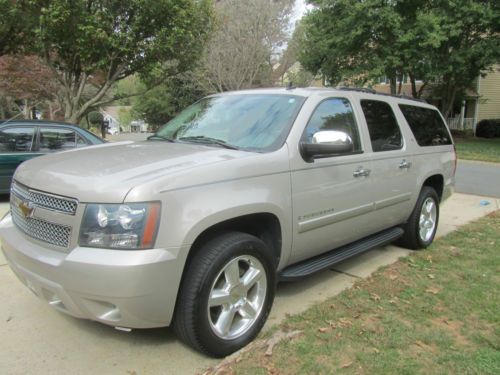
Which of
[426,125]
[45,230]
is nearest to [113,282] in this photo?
[45,230]

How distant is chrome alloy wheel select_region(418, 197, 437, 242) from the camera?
5449 millimetres

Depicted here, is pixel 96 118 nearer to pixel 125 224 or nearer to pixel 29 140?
pixel 29 140

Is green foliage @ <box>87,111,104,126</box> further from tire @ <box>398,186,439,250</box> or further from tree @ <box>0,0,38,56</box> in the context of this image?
tire @ <box>398,186,439,250</box>

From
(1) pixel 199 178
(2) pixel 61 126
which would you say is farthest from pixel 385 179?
(2) pixel 61 126

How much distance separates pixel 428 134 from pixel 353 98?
5.41ft

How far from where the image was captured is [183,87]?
35.4m

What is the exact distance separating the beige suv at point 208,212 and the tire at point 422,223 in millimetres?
873

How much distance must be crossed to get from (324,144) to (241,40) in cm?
2143

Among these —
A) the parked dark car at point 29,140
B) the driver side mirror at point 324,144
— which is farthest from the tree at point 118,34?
the driver side mirror at point 324,144

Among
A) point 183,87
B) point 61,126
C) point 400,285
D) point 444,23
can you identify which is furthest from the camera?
point 183,87

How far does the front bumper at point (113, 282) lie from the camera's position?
2.53 m

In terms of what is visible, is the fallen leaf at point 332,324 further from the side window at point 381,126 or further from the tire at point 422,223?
the tire at point 422,223

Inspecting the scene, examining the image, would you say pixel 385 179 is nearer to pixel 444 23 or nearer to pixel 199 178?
pixel 199 178

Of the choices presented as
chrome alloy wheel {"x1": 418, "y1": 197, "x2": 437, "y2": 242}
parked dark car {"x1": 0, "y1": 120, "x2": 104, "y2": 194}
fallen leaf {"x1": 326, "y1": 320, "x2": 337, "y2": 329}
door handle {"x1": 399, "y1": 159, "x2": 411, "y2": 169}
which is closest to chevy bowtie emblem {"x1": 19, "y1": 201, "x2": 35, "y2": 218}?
fallen leaf {"x1": 326, "y1": 320, "x2": 337, "y2": 329}
